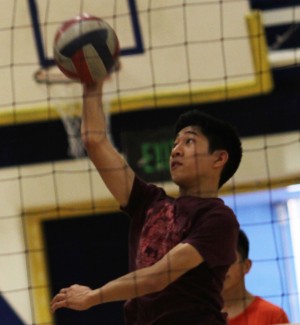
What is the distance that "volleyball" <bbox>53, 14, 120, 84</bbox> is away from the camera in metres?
2.53

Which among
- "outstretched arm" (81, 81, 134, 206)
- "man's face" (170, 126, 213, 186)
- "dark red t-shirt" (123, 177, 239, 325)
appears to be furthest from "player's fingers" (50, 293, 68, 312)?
"man's face" (170, 126, 213, 186)

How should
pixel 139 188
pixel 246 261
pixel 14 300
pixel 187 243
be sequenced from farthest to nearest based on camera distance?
pixel 14 300
pixel 246 261
pixel 139 188
pixel 187 243

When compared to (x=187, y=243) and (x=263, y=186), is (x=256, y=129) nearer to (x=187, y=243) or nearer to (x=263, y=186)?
A: (x=263, y=186)

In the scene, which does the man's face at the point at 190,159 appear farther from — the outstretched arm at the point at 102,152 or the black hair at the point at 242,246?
the black hair at the point at 242,246

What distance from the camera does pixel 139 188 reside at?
2.47m

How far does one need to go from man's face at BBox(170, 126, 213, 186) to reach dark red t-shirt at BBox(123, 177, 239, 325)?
0.18 feet

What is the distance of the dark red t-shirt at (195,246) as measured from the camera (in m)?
2.31

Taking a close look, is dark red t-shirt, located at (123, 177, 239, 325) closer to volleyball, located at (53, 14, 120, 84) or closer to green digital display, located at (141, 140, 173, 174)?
volleyball, located at (53, 14, 120, 84)

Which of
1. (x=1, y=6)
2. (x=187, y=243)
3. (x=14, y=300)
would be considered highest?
(x=1, y=6)

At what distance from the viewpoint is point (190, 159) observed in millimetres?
2453

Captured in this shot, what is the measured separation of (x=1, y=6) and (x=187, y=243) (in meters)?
2.86

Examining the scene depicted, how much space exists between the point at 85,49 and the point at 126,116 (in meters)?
2.26

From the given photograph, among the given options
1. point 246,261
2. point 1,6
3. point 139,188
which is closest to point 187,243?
point 139,188

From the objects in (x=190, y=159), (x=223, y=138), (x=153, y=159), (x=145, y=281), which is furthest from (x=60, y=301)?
(x=153, y=159)
